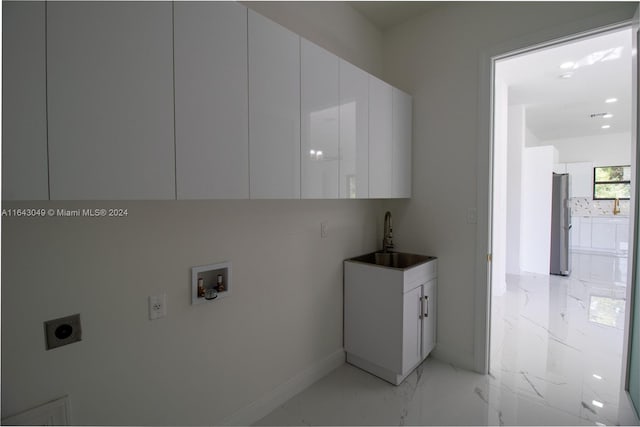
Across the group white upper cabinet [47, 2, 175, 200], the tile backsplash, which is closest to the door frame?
white upper cabinet [47, 2, 175, 200]

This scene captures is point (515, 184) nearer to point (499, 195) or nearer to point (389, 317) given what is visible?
point (499, 195)

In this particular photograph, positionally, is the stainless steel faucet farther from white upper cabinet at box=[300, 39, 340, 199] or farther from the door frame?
white upper cabinet at box=[300, 39, 340, 199]

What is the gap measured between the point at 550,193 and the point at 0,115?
21.6 ft

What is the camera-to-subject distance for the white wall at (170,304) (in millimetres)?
1123

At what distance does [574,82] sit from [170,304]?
5.04 metres

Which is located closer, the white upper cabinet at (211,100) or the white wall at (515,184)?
the white upper cabinet at (211,100)

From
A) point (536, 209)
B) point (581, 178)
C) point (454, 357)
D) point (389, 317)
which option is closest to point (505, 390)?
point (454, 357)

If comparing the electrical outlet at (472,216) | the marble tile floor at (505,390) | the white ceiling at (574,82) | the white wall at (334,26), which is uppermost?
the white ceiling at (574,82)

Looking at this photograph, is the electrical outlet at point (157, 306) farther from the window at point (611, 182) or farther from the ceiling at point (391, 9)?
the window at point (611, 182)

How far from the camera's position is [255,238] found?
5.99 ft

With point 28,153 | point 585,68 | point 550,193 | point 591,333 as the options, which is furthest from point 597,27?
point 550,193

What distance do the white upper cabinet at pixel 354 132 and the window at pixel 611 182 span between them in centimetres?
798

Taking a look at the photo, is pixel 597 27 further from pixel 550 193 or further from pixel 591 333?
pixel 550 193

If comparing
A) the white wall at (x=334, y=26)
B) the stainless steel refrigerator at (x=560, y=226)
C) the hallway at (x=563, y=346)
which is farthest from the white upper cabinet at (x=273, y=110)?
the stainless steel refrigerator at (x=560, y=226)
